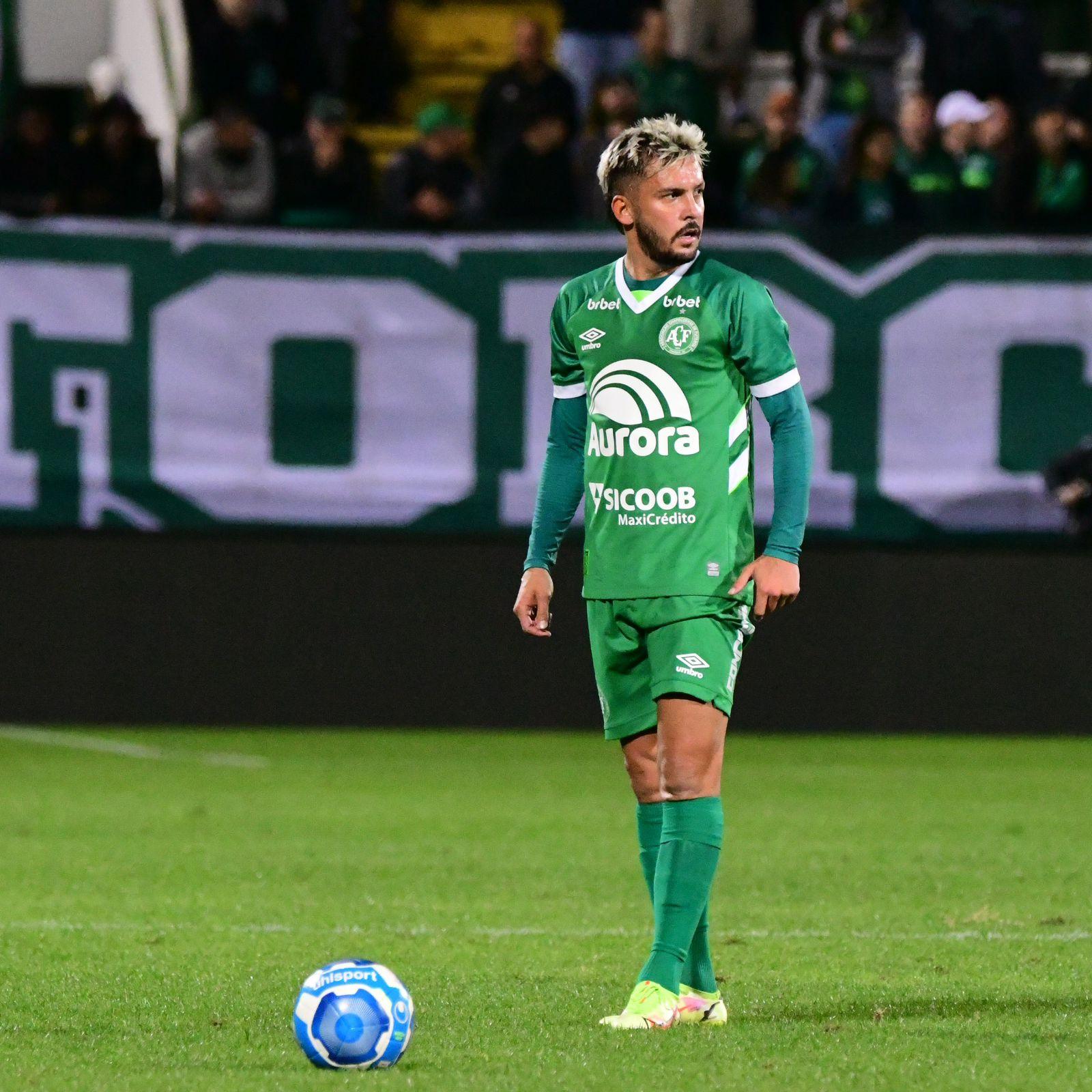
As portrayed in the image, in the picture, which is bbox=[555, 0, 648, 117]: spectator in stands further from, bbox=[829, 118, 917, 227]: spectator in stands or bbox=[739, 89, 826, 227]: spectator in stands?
bbox=[829, 118, 917, 227]: spectator in stands

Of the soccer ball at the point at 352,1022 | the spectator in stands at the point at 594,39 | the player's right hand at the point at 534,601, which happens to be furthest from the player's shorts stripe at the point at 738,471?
the spectator in stands at the point at 594,39

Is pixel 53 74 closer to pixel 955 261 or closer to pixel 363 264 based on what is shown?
pixel 363 264

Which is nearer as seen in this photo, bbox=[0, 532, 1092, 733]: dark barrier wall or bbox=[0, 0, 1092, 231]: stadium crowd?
bbox=[0, 532, 1092, 733]: dark barrier wall

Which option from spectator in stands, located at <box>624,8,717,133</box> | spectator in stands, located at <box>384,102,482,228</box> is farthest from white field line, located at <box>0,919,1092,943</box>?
spectator in stands, located at <box>624,8,717,133</box>

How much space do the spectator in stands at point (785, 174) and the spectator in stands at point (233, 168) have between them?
9.05 ft

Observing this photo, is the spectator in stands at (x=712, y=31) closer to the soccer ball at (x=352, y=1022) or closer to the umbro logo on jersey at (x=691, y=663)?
the umbro logo on jersey at (x=691, y=663)

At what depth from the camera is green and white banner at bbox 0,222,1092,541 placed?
1330 centimetres

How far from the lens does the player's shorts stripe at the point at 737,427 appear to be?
541 centimetres

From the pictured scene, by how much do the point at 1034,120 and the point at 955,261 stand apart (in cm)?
146

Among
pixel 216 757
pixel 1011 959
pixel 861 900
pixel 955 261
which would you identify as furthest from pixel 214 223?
pixel 1011 959

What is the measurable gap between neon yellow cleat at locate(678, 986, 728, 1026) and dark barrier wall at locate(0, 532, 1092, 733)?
7.62 m

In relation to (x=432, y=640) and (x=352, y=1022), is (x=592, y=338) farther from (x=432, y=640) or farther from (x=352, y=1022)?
(x=432, y=640)

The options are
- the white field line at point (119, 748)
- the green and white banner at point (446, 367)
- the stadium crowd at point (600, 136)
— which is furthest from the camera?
the stadium crowd at point (600, 136)

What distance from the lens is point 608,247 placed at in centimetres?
1329
